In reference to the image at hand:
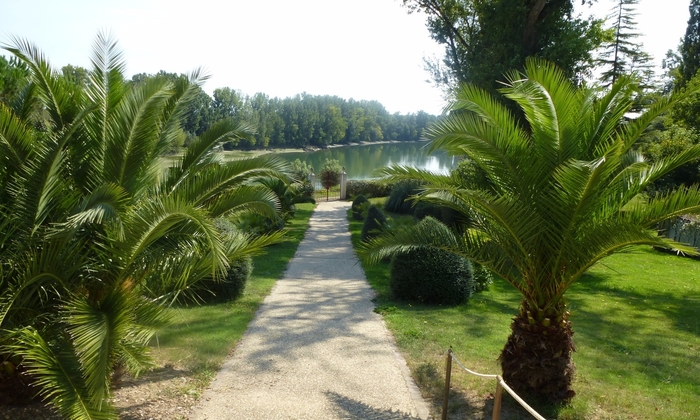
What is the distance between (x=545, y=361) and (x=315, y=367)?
9.10 ft

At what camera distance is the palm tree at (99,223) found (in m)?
4.45

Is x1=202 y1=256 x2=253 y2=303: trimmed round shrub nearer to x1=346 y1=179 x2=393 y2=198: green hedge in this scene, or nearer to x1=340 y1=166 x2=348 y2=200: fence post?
x1=346 y1=179 x2=393 y2=198: green hedge

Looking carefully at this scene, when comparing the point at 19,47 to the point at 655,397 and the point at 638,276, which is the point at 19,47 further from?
the point at 638,276

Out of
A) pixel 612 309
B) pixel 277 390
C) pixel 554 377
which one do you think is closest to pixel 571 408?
pixel 554 377

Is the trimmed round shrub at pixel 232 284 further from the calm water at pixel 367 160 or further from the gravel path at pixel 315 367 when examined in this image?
the calm water at pixel 367 160

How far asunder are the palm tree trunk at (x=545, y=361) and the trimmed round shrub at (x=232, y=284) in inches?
230

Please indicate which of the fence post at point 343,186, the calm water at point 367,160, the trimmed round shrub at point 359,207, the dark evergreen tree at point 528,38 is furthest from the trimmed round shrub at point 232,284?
the calm water at point 367,160

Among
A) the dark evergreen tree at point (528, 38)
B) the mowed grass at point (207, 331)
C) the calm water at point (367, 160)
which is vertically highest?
the dark evergreen tree at point (528, 38)

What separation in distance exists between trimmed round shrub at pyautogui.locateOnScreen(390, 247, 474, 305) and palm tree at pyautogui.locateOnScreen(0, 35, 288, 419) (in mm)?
4396

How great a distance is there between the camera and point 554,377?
551cm

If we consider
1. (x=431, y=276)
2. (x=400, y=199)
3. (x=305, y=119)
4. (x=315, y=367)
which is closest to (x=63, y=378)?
(x=315, y=367)

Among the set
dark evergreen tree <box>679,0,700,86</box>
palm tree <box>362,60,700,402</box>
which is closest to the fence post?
dark evergreen tree <box>679,0,700,86</box>

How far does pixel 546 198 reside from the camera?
5.30 m

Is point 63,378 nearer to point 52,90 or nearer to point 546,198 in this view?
point 52,90
